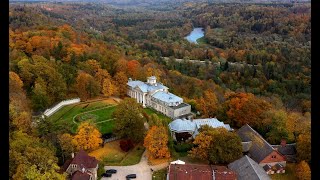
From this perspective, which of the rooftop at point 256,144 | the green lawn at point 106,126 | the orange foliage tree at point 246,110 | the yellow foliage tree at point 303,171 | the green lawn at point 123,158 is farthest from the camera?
the orange foliage tree at point 246,110

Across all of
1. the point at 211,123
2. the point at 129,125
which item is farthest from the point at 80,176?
the point at 211,123

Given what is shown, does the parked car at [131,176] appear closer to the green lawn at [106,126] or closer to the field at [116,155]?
the field at [116,155]

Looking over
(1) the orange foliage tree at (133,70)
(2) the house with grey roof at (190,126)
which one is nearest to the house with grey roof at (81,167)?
(2) the house with grey roof at (190,126)

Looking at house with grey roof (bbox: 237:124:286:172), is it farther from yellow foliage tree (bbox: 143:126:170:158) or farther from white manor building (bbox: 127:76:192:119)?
white manor building (bbox: 127:76:192:119)

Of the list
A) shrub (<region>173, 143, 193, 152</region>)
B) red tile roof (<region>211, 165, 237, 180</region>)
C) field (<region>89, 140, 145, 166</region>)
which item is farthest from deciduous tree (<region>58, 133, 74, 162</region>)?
red tile roof (<region>211, 165, 237, 180</region>)

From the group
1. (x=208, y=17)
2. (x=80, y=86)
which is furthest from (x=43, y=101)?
(x=208, y=17)
